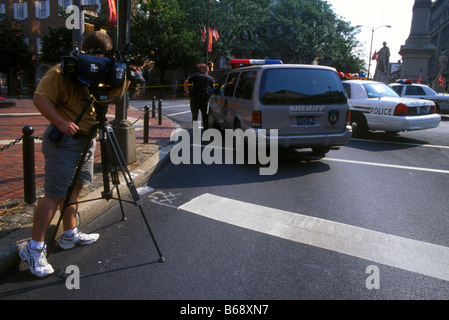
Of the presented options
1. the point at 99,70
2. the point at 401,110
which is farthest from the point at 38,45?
the point at 99,70

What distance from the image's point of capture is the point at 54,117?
277 cm

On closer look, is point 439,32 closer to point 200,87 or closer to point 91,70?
point 200,87

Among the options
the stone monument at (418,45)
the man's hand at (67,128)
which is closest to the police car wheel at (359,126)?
the man's hand at (67,128)

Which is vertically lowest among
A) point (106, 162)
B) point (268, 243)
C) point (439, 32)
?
point (268, 243)

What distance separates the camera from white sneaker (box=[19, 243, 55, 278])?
9.52 ft

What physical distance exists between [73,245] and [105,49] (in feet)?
5.92

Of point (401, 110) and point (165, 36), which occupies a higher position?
point (165, 36)

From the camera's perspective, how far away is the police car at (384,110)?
372 inches

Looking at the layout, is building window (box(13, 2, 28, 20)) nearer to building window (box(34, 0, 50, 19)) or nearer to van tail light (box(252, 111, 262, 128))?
building window (box(34, 0, 50, 19))

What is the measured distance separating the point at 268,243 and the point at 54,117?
2215 millimetres

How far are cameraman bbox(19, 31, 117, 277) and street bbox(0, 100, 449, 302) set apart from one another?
265 mm

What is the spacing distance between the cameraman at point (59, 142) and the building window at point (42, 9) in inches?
1786

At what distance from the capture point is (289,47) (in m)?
49.7

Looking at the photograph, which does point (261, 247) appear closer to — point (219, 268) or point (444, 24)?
point (219, 268)
